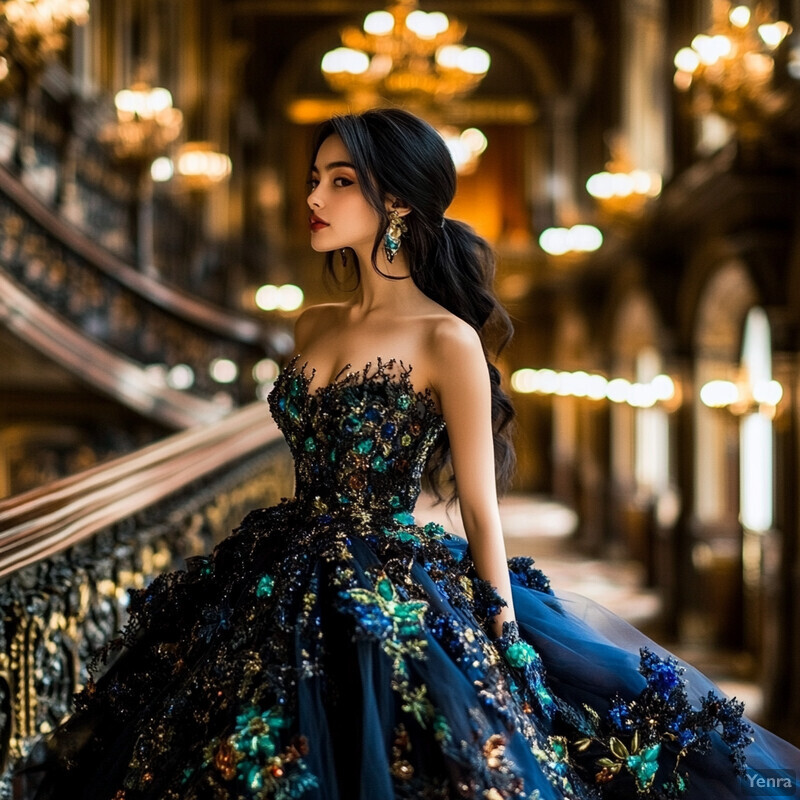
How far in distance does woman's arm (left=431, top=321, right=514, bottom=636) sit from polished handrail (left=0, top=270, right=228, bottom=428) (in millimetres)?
5055

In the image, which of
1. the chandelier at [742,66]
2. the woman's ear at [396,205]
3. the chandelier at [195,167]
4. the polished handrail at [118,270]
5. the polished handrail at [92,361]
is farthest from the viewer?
the chandelier at [195,167]

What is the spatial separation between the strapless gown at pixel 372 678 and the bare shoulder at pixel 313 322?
149 mm

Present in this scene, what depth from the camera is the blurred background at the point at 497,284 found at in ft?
14.1

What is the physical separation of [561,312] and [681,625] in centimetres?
983

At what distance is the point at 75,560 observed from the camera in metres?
3.04

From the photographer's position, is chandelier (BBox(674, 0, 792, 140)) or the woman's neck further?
chandelier (BBox(674, 0, 792, 140))

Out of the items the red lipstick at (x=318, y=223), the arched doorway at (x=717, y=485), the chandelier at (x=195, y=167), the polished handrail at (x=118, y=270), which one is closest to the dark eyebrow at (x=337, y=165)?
the red lipstick at (x=318, y=223)

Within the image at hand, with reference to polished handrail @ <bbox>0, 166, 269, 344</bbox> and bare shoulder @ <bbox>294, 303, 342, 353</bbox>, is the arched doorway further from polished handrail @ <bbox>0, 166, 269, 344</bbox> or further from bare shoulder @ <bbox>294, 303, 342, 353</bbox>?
bare shoulder @ <bbox>294, 303, 342, 353</bbox>

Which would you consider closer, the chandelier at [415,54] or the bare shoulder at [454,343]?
the bare shoulder at [454,343]

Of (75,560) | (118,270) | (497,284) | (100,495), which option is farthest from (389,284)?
(497,284)

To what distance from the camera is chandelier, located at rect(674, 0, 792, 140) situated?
753cm

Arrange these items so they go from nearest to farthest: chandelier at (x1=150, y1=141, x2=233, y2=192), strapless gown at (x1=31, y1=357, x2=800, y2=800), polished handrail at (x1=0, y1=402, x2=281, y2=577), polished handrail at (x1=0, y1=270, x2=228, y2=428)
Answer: strapless gown at (x1=31, y1=357, x2=800, y2=800)
polished handrail at (x1=0, y1=402, x2=281, y2=577)
polished handrail at (x1=0, y1=270, x2=228, y2=428)
chandelier at (x1=150, y1=141, x2=233, y2=192)

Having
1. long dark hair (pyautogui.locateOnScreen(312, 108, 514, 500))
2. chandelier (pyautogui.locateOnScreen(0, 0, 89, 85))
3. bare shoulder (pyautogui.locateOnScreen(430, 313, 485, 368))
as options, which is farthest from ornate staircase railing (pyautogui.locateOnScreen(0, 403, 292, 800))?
chandelier (pyautogui.locateOnScreen(0, 0, 89, 85))

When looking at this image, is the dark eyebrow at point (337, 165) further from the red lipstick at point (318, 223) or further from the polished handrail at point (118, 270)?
the polished handrail at point (118, 270)
